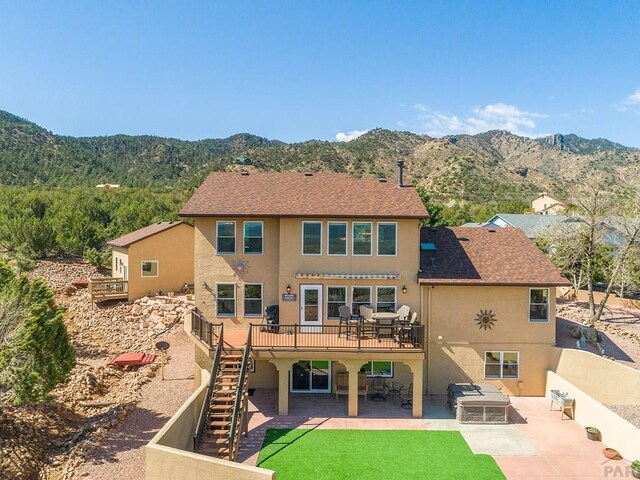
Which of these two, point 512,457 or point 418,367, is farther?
point 418,367

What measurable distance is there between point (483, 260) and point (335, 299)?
6.46 m

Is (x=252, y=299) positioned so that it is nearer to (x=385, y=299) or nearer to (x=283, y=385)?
(x=283, y=385)

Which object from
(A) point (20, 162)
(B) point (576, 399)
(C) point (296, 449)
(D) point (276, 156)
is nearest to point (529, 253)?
(B) point (576, 399)

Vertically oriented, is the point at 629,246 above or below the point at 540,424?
above

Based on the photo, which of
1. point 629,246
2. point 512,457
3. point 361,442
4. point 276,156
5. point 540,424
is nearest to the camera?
point 512,457

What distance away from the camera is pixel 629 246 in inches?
936

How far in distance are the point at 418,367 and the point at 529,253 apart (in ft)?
24.6

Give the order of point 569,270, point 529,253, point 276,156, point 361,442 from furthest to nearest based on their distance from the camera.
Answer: point 276,156
point 569,270
point 529,253
point 361,442

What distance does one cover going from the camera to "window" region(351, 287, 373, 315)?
16094mm

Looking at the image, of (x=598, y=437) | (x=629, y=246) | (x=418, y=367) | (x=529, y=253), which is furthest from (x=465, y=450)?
(x=629, y=246)

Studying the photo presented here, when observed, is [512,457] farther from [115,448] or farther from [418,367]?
[115,448]

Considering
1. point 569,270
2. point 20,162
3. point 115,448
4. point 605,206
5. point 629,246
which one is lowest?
point 115,448

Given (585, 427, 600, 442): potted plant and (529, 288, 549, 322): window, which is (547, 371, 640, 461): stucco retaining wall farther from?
(529, 288, 549, 322): window

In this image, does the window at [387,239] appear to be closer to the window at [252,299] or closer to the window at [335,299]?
the window at [335,299]
